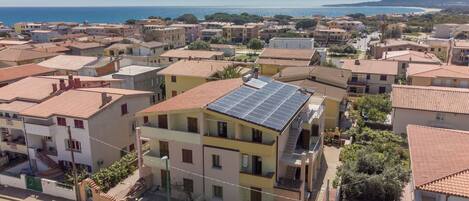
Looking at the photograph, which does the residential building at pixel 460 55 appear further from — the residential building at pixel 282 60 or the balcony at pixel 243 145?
the balcony at pixel 243 145

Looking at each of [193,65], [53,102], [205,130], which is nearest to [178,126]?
[205,130]

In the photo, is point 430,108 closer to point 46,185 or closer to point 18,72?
point 46,185

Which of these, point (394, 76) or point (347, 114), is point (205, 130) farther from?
point (394, 76)

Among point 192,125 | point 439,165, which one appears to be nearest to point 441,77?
point 439,165

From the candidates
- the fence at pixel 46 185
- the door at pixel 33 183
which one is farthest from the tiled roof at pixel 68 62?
the door at pixel 33 183

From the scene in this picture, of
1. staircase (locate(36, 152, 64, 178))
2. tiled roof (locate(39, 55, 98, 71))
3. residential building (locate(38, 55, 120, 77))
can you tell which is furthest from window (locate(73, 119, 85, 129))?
tiled roof (locate(39, 55, 98, 71))

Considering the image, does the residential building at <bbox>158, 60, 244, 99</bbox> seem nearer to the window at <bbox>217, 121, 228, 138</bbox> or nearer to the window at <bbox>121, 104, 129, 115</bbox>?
the window at <bbox>121, 104, 129, 115</bbox>
